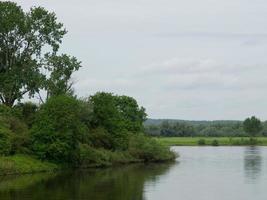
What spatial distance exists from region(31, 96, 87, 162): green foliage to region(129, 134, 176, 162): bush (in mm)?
18146

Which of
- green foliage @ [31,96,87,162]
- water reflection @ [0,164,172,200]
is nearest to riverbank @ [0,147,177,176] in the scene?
green foliage @ [31,96,87,162]

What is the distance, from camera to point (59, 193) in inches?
2044

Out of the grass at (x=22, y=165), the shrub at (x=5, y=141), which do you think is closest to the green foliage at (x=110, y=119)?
the grass at (x=22, y=165)

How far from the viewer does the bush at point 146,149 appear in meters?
96.1

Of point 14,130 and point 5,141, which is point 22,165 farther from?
point 14,130

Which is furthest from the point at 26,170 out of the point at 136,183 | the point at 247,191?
the point at 247,191

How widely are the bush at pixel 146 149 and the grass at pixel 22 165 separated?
845 inches

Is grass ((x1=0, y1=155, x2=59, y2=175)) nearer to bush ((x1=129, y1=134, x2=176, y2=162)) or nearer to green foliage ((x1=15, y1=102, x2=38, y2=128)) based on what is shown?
green foliage ((x1=15, y1=102, x2=38, y2=128))

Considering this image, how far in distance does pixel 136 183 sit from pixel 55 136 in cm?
1798

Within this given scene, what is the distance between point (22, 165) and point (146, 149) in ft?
101

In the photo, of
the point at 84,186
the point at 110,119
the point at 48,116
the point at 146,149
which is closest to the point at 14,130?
the point at 48,116

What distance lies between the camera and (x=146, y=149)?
3853 inches

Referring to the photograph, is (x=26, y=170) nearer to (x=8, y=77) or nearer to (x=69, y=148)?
(x=69, y=148)

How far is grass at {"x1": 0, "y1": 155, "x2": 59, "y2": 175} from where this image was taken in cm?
6755
